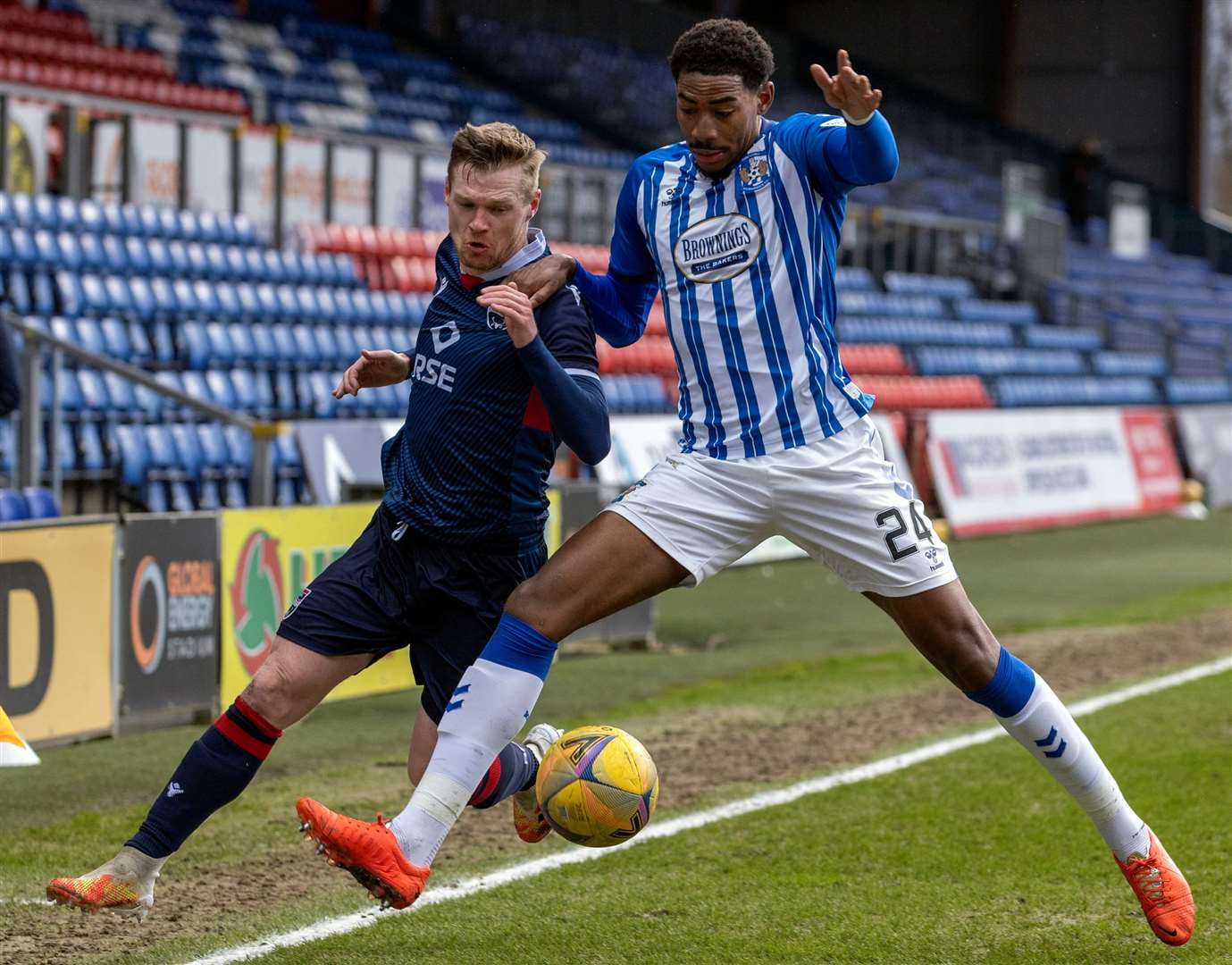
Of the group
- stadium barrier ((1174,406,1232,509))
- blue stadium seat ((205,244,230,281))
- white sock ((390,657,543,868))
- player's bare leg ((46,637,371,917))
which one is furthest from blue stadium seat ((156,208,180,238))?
stadium barrier ((1174,406,1232,509))

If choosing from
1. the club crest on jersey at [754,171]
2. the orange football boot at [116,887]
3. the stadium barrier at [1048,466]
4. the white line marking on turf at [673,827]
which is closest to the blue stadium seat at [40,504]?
the white line marking on turf at [673,827]

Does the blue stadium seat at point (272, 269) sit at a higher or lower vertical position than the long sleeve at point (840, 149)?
lower

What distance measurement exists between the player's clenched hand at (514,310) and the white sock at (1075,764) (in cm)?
159

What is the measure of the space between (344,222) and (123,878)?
545 inches

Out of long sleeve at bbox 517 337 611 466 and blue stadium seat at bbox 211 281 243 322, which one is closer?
long sleeve at bbox 517 337 611 466

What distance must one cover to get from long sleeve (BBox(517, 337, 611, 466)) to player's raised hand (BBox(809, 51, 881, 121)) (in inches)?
33.3

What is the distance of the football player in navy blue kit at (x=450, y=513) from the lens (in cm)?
392

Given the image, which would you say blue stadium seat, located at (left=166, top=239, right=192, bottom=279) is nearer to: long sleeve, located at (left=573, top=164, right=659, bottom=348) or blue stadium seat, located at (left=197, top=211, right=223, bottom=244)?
blue stadium seat, located at (left=197, top=211, right=223, bottom=244)

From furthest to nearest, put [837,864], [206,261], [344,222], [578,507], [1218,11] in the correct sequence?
[1218,11] < [344,222] < [206,261] < [578,507] < [837,864]

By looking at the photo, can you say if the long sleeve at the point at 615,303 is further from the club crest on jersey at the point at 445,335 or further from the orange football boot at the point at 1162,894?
the orange football boot at the point at 1162,894

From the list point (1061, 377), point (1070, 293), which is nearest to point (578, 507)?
point (1061, 377)

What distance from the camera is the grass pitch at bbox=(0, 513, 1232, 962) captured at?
4.23 metres

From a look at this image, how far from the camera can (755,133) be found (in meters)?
4.02

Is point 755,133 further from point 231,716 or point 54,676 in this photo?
point 54,676
